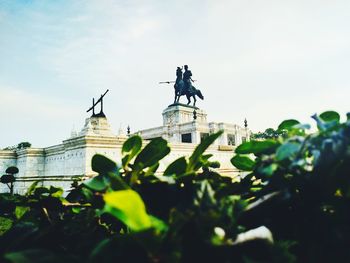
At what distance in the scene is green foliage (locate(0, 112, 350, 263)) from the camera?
0.66 meters

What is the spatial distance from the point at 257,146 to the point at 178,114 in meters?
27.6

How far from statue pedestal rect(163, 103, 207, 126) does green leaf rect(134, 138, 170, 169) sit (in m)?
27.4

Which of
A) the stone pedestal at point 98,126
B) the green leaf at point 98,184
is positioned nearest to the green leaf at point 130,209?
the green leaf at point 98,184

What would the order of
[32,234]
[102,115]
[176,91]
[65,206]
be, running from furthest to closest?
[176,91], [102,115], [65,206], [32,234]

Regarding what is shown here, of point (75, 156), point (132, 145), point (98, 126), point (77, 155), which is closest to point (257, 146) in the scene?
point (132, 145)

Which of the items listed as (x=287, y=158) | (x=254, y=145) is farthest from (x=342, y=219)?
(x=254, y=145)

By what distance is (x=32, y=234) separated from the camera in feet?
3.19

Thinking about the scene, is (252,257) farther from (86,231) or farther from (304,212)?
(86,231)

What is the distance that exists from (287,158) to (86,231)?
2.48ft

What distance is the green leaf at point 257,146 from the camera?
3.07 feet

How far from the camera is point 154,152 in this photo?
102 centimetres

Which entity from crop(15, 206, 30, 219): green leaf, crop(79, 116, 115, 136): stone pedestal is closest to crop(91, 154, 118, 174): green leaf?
crop(15, 206, 30, 219): green leaf

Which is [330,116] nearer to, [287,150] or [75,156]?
[287,150]

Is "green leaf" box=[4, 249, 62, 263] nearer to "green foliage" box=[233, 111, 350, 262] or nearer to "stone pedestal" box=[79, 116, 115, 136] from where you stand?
"green foliage" box=[233, 111, 350, 262]
